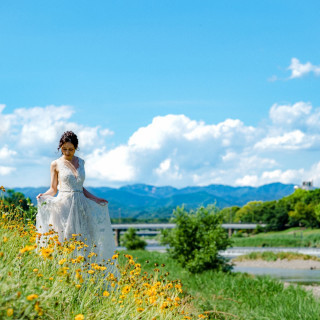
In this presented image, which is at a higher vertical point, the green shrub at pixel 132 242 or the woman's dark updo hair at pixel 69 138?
the woman's dark updo hair at pixel 69 138

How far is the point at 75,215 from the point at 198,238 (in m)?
11.4

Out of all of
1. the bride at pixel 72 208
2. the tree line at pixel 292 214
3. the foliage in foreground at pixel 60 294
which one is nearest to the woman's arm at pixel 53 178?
the bride at pixel 72 208

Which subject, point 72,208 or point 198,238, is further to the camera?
point 198,238

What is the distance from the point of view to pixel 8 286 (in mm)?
3197

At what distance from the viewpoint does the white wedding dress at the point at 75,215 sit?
23.8 feet

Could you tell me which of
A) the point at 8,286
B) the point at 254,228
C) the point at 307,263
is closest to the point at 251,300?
the point at 8,286

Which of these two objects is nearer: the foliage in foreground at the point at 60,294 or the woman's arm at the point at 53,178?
the foliage in foreground at the point at 60,294

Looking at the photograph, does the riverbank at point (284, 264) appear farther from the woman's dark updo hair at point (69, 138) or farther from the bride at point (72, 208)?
the woman's dark updo hair at point (69, 138)

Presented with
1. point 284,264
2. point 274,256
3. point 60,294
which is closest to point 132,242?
point 274,256

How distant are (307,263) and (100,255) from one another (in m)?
36.4

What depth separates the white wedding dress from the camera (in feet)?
23.8

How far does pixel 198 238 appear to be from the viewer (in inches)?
715

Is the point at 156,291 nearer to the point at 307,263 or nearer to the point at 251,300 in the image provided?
the point at 251,300

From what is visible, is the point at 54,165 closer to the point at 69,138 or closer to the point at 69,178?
the point at 69,178
